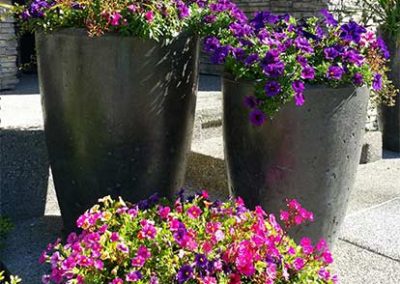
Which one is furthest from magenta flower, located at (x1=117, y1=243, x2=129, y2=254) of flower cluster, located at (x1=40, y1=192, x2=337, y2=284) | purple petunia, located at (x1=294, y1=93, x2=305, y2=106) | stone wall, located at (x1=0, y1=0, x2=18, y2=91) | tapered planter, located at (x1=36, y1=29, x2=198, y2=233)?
stone wall, located at (x1=0, y1=0, x2=18, y2=91)

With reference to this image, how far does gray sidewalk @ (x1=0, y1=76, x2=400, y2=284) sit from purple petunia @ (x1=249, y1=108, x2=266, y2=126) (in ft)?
2.59

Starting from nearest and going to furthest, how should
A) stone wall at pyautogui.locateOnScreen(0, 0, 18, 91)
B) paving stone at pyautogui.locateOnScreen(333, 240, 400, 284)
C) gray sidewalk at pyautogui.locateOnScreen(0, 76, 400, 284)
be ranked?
paving stone at pyautogui.locateOnScreen(333, 240, 400, 284), gray sidewalk at pyautogui.locateOnScreen(0, 76, 400, 284), stone wall at pyautogui.locateOnScreen(0, 0, 18, 91)

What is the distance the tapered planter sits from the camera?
210 cm

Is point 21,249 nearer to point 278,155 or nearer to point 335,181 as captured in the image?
point 278,155

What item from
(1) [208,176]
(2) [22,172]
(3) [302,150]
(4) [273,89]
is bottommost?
(1) [208,176]

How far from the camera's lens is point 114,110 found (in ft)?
6.97

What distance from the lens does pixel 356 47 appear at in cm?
222

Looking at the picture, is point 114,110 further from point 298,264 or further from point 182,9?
point 298,264

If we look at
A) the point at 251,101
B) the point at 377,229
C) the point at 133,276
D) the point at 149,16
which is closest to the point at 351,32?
the point at 251,101

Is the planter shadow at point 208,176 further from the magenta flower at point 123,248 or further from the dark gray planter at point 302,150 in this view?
the magenta flower at point 123,248

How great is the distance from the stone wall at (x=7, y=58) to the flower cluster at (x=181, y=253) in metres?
3.51

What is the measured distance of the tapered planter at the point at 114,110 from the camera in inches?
82.6

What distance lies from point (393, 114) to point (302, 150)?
2.56 metres

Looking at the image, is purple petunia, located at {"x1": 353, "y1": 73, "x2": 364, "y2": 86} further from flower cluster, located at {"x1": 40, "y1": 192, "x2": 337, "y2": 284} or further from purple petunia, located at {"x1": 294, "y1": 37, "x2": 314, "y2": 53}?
flower cluster, located at {"x1": 40, "y1": 192, "x2": 337, "y2": 284}
